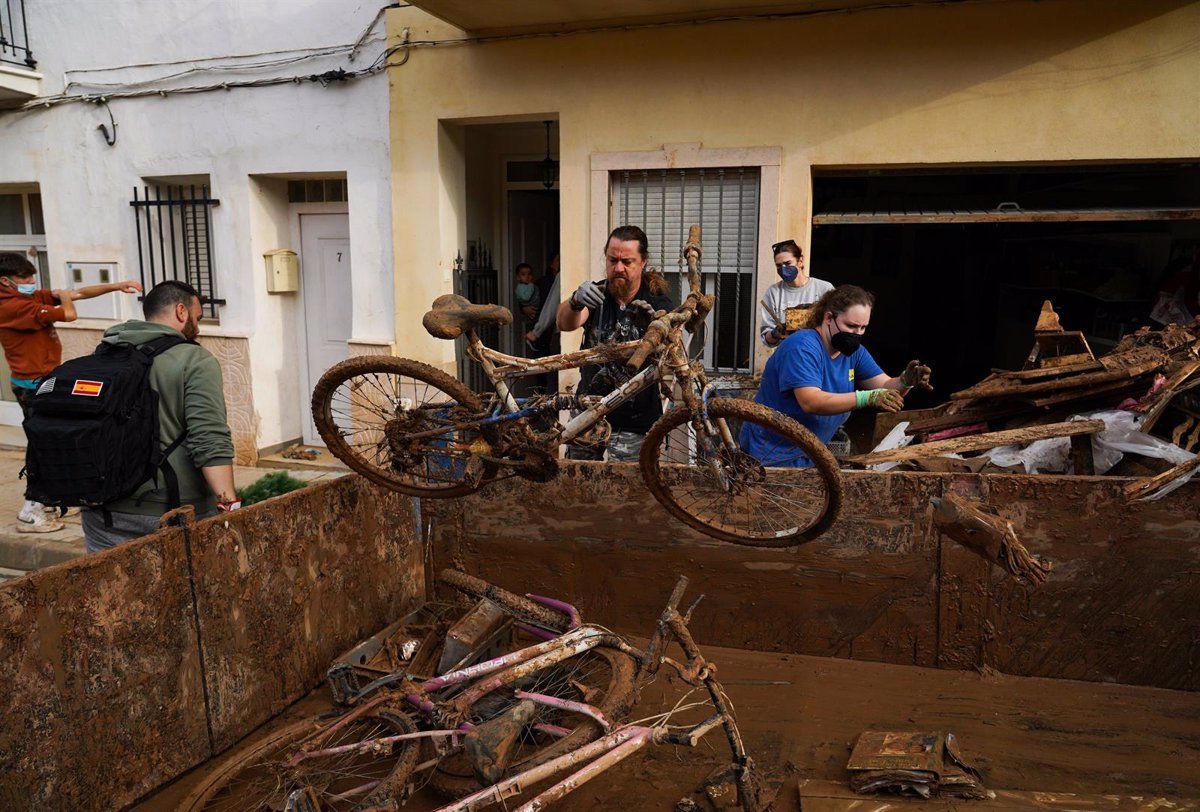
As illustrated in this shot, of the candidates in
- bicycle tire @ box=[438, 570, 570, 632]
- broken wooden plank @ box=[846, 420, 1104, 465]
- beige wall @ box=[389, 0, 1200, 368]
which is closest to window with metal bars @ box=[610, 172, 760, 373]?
beige wall @ box=[389, 0, 1200, 368]

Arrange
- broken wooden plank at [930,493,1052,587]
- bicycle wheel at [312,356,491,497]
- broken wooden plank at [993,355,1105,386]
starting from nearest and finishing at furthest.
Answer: broken wooden plank at [930,493,1052,587], bicycle wheel at [312,356,491,497], broken wooden plank at [993,355,1105,386]

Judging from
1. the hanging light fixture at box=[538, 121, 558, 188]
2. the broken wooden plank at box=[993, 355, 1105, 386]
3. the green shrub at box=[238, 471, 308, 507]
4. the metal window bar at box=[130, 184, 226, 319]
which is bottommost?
the green shrub at box=[238, 471, 308, 507]

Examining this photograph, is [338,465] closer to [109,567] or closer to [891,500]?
[109,567]

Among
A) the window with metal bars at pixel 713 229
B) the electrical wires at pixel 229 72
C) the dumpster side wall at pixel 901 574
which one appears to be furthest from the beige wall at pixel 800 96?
the dumpster side wall at pixel 901 574

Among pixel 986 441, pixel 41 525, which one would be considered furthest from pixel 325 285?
pixel 986 441

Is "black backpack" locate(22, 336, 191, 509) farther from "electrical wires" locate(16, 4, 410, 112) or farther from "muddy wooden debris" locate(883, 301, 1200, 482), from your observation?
"electrical wires" locate(16, 4, 410, 112)

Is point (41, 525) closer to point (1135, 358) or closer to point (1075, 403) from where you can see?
point (1075, 403)

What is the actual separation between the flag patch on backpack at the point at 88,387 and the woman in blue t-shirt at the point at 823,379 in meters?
2.74

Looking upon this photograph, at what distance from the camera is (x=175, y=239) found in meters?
8.59

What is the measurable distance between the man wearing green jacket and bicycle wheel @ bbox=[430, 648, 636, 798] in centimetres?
141

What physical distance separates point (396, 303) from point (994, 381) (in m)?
5.00

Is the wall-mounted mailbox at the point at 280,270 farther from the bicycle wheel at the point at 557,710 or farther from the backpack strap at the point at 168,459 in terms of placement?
the bicycle wheel at the point at 557,710

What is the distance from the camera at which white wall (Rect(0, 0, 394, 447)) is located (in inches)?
299

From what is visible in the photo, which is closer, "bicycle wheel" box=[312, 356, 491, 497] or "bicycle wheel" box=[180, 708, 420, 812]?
"bicycle wheel" box=[180, 708, 420, 812]
